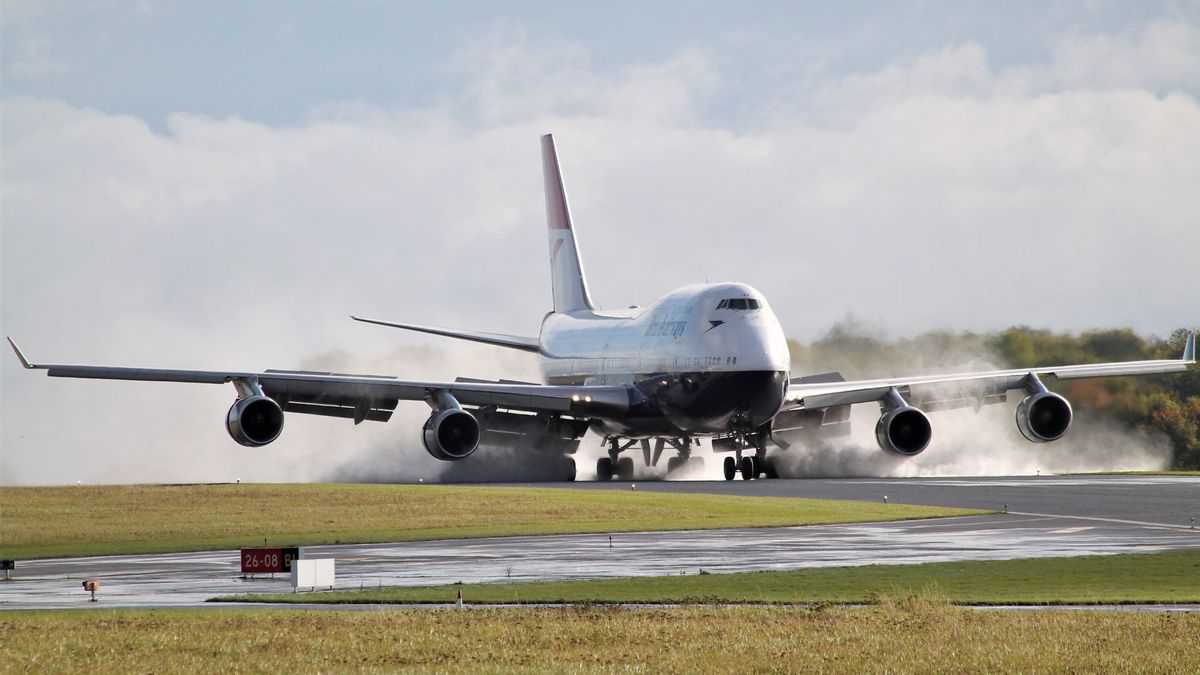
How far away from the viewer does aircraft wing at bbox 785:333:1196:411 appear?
64.1 meters

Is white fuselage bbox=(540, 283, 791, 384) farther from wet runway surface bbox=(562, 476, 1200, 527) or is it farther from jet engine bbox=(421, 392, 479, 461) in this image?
jet engine bbox=(421, 392, 479, 461)

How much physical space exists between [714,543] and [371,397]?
21.7m

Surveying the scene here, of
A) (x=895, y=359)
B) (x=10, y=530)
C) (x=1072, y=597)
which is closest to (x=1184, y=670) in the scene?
(x=1072, y=597)

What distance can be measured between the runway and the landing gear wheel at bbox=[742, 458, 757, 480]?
1364 centimetres

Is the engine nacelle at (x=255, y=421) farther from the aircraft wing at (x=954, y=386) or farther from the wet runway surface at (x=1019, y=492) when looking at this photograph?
the aircraft wing at (x=954, y=386)

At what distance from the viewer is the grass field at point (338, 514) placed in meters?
47.2

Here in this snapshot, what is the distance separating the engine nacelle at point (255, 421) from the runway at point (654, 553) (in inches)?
476

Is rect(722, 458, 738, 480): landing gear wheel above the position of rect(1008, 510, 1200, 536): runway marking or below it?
above

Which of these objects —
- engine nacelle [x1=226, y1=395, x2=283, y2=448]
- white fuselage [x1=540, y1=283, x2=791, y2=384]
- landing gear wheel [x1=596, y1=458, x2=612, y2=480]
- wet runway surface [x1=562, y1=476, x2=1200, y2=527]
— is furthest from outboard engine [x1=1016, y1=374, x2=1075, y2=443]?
engine nacelle [x1=226, y1=395, x2=283, y2=448]

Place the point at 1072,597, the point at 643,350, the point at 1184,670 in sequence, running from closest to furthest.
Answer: the point at 1184,670, the point at 1072,597, the point at 643,350

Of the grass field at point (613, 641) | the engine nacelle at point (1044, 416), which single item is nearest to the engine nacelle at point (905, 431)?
the engine nacelle at point (1044, 416)

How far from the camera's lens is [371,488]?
191 ft

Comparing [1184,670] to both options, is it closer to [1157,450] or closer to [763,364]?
[763,364]

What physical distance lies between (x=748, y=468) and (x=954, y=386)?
316 inches
